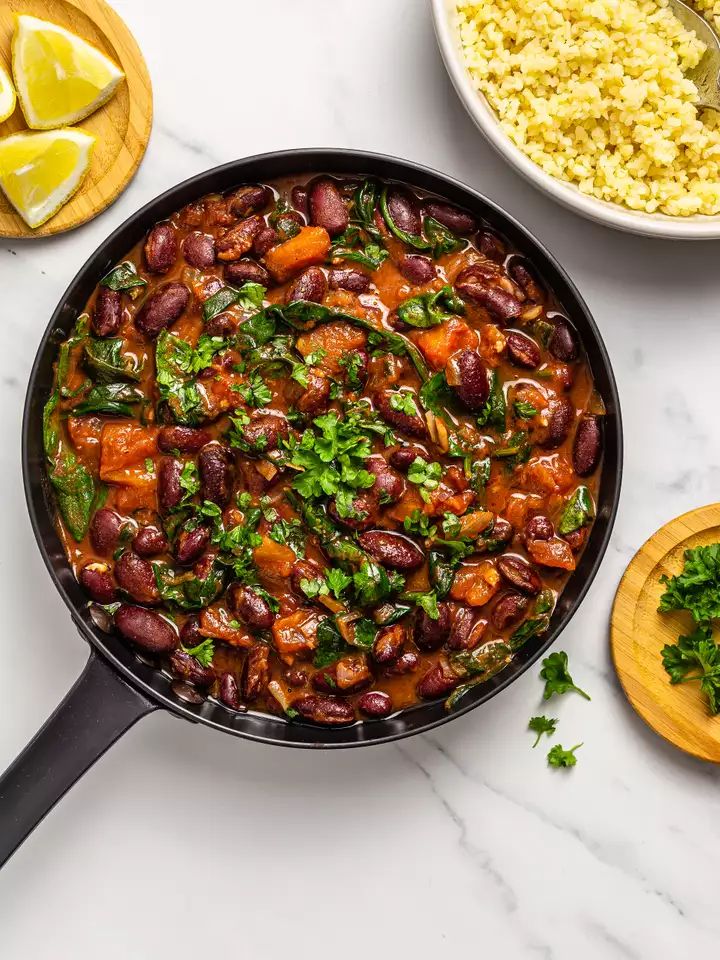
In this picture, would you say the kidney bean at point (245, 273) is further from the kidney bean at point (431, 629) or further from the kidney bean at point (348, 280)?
the kidney bean at point (431, 629)

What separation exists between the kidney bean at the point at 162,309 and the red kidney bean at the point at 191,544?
2.68 feet

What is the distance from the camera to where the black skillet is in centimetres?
335

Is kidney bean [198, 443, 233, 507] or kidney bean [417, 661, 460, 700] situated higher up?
kidney bean [198, 443, 233, 507]

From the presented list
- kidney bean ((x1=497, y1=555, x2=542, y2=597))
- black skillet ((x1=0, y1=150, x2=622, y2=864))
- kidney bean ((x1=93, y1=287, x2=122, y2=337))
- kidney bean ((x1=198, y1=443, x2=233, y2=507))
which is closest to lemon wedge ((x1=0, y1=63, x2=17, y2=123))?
black skillet ((x1=0, y1=150, x2=622, y2=864))

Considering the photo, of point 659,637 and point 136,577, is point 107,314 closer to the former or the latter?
point 136,577

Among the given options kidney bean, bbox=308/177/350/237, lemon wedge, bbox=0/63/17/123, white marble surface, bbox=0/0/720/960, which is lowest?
white marble surface, bbox=0/0/720/960

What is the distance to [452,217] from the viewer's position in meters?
3.71

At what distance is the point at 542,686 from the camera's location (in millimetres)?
4090

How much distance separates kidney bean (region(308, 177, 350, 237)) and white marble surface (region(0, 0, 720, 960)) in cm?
49

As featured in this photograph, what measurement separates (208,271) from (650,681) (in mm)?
2613

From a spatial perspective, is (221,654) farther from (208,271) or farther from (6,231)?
(6,231)

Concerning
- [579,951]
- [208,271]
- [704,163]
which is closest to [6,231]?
[208,271]

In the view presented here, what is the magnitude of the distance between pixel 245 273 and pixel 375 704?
182 centimetres

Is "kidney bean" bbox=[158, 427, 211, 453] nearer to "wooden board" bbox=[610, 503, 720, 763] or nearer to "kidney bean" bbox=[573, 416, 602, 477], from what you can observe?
"kidney bean" bbox=[573, 416, 602, 477]
